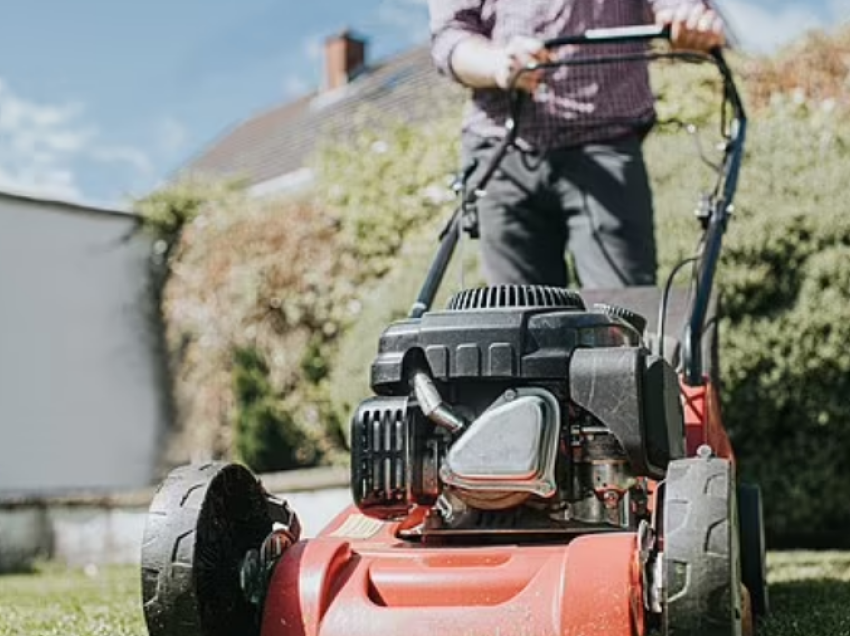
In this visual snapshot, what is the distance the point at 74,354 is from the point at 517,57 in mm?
7903

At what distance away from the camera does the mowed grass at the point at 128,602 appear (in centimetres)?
307

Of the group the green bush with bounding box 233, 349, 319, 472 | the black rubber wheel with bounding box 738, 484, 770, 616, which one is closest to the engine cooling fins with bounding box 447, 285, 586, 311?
the black rubber wheel with bounding box 738, 484, 770, 616

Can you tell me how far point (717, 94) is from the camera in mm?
7016

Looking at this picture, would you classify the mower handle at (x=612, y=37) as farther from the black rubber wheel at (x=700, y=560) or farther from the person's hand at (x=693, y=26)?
the black rubber wheel at (x=700, y=560)

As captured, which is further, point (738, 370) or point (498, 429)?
point (738, 370)

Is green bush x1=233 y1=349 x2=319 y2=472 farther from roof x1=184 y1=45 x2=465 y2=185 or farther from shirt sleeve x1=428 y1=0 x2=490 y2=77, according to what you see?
shirt sleeve x1=428 y1=0 x2=490 y2=77

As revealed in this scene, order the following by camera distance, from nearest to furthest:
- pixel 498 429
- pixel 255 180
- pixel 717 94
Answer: pixel 498 429 < pixel 717 94 < pixel 255 180

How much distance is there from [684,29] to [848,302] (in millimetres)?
2111

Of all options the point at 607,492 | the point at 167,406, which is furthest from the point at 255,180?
the point at 607,492

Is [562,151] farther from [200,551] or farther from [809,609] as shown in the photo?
[200,551]

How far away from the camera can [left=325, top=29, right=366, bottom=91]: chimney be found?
1526 cm

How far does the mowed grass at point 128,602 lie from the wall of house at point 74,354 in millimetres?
4422

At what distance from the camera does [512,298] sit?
2404 millimetres

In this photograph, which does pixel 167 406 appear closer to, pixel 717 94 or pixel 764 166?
pixel 717 94
